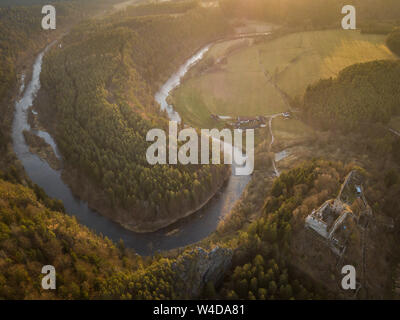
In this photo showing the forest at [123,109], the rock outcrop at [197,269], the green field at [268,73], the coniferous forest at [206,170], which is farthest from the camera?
the green field at [268,73]

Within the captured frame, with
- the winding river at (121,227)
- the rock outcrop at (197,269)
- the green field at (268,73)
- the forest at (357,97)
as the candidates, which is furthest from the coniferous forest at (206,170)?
the green field at (268,73)

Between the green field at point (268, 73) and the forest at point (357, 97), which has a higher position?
the green field at point (268, 73)

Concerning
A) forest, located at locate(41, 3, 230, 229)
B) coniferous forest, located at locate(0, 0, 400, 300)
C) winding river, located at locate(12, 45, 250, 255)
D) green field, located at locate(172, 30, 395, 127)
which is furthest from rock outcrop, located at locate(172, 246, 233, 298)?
green field, located at locate(172, 30, 395, 127)

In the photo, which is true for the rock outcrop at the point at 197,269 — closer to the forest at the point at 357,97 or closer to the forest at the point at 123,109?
the forest at the point at 123,109

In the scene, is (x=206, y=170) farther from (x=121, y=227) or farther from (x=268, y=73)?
(x=268, y=73)

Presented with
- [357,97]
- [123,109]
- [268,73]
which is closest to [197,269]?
[123,109]
